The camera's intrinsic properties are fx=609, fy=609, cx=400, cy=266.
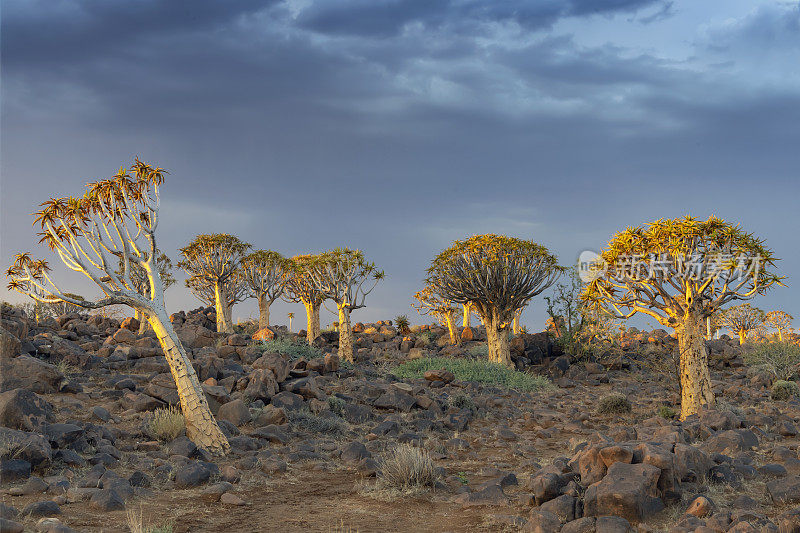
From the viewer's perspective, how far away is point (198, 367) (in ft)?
58.0

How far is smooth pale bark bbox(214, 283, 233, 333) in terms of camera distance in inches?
1450

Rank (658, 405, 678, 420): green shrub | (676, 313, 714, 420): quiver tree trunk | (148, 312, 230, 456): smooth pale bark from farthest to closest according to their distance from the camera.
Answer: (658, 405, 678, 420): green shrub, (676, 313, 714, 420): quiver tree trunk, (148, 312, 230, 456): smooth pale bark

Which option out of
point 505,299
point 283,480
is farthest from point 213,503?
point 505,299

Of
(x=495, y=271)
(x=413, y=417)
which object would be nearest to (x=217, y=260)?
(x=495, y=271)

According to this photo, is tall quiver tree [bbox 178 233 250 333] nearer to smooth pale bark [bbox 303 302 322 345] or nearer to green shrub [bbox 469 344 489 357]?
smooth pale bark [bbox 303 302 322 345]

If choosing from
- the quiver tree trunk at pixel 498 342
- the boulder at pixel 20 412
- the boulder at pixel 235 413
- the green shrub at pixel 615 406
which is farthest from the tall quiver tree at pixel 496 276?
the boulder at pixel 20 412

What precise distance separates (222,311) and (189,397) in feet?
84.3

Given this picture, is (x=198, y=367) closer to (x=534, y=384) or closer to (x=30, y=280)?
(x=30, y=280)

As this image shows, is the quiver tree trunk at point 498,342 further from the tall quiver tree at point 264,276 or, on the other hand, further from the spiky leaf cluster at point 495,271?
the tall quiver tree at point 264,276

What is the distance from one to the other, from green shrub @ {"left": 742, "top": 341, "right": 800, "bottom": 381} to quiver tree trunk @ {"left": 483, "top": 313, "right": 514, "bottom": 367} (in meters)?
10.3

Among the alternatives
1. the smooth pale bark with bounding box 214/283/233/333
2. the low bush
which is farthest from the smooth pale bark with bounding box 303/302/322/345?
the low bush

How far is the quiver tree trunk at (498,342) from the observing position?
27000mm

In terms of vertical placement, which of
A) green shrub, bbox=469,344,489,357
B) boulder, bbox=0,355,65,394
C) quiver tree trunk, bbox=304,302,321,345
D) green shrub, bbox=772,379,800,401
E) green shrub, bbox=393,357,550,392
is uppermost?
quiver tree trunk, bbox=304,302,321,345

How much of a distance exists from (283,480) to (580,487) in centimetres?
533
